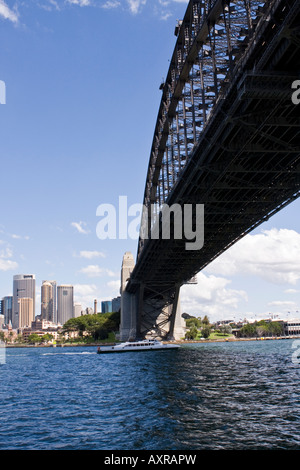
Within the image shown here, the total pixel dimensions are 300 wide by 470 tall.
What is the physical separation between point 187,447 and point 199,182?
2686 centimetres

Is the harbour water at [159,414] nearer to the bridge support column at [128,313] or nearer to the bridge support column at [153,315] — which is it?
the bridge support column at [153,315]

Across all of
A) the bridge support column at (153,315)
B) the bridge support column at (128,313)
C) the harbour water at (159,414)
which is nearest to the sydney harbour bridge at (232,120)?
the harbour water at (159,414)

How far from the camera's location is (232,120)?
1073 inches

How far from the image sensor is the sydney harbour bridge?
23188 millimetres

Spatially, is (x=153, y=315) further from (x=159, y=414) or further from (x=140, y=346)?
(x=159, y=414)

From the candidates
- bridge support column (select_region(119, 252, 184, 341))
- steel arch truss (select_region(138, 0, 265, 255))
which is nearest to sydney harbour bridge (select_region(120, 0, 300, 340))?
steel arch truss (select_region(138, 0, 265, 255))

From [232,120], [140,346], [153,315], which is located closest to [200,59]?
[232,120]

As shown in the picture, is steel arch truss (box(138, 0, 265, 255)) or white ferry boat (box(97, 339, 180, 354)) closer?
steel arch truss (box(138, 0, 265, 255))

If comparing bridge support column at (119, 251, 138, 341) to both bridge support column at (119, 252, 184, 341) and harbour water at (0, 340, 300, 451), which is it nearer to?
bridge support column at (119, 252, 184, 341)

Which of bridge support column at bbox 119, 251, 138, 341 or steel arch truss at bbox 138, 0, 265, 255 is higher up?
steel arch truss at bbox 138, 0, 265, 255

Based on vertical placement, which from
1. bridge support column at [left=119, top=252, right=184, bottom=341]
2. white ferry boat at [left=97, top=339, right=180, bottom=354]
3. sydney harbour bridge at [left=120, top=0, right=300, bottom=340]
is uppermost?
sydney harbour bridge at [left=120, top=0, right=300, bottom=340]
